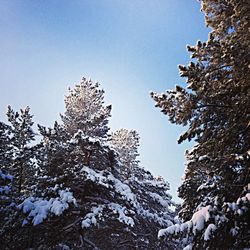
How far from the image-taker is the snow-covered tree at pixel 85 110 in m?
15.9

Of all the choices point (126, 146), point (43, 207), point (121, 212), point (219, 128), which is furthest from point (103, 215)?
point (126, 146)

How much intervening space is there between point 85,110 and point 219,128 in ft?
31.1

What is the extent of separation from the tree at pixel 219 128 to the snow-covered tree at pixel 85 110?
6.98 metres

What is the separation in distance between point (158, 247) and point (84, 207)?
5.27m

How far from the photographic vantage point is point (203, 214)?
21.0 ft

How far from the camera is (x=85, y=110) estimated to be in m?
16.7

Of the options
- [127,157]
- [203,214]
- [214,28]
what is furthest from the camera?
[127,157]

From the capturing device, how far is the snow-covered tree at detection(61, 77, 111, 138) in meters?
15.9

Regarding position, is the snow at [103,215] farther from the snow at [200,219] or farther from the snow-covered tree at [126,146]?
the snow-covered tree at [126,146]

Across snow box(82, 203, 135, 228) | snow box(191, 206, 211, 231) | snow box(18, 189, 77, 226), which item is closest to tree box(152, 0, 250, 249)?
snow box(191, 206, 211, 231)

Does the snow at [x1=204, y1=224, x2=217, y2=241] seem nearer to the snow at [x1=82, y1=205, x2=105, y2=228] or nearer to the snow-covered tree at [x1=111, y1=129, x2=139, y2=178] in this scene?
the snow at [x1=82, y1=205, x2=105, y2=228]

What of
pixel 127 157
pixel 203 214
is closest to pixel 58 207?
pixel 203 214

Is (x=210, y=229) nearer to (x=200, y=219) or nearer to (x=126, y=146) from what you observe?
(x=200, y=219)

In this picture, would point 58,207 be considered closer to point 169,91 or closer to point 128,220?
point 128,220
